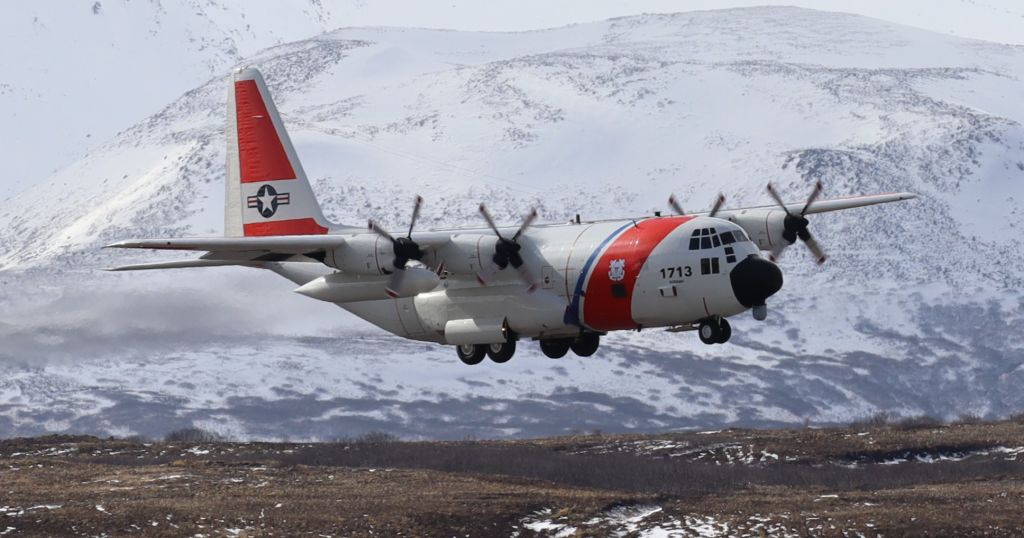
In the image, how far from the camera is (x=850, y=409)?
194125 millimetres

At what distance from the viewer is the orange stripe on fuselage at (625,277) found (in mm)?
58438

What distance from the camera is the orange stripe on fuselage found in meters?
58.4

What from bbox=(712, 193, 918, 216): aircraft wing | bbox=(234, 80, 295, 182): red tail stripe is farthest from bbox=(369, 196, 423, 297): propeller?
bbox=(712, 193, 918, 216): aircraft wing

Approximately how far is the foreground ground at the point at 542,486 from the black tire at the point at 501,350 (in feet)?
17.6

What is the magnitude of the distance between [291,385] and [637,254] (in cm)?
12412

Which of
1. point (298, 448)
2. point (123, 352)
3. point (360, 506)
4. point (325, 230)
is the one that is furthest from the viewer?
point (123, 352)

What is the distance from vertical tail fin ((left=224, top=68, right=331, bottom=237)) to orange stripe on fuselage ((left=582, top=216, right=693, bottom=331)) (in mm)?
13632

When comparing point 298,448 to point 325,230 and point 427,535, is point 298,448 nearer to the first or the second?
point 325,230

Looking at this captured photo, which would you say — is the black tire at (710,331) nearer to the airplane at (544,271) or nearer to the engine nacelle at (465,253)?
the airplane at (544,271)

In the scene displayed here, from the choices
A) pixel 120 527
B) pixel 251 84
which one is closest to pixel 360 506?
pixel 120 527

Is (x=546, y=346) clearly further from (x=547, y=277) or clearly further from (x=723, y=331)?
(x=723, y=331)

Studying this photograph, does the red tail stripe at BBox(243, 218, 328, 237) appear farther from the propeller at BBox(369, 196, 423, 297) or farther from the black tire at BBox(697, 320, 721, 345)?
the black tire at BBox(697, 320, 721, 345)

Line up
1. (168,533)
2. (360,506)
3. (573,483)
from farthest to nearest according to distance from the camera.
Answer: (573,483) < (360,506) < (168,533)

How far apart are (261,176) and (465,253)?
11.9 m
